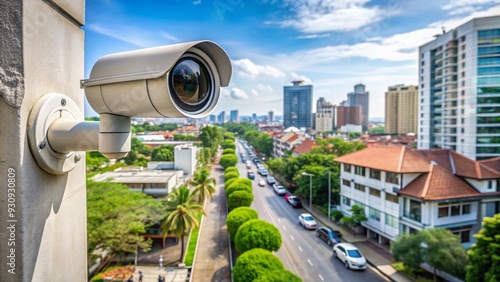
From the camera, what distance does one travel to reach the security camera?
3.43 feet

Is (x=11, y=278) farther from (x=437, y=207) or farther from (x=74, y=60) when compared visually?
(x=437, y=207)

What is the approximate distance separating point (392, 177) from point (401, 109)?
63536mm

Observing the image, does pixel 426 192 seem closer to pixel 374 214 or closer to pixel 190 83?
pixel 374 214

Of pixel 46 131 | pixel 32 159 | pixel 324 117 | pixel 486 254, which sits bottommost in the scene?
pixel 486 254

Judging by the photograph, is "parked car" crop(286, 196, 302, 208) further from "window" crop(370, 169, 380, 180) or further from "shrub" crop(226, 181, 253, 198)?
"window" crop(370, 169, 380, 180)

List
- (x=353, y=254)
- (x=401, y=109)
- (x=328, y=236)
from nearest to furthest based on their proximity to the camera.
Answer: (x=353, y=254) < (x=328, y=236) < (x=401, y=109)

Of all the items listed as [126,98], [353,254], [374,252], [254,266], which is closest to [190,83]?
[126,98]

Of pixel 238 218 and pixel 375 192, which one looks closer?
pixel 238 218

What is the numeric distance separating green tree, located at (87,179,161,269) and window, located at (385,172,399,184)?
40.4 ft

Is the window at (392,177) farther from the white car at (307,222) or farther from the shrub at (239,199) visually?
the shrub at (239,199)

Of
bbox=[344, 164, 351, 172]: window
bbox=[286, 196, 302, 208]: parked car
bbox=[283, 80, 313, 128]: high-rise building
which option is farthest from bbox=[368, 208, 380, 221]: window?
bbox=[283, 80, 313, 128]: high-rise building

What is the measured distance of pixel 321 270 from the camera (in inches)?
510

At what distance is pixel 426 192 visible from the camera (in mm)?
13430

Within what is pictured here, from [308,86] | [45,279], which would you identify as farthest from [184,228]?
[308,86]
